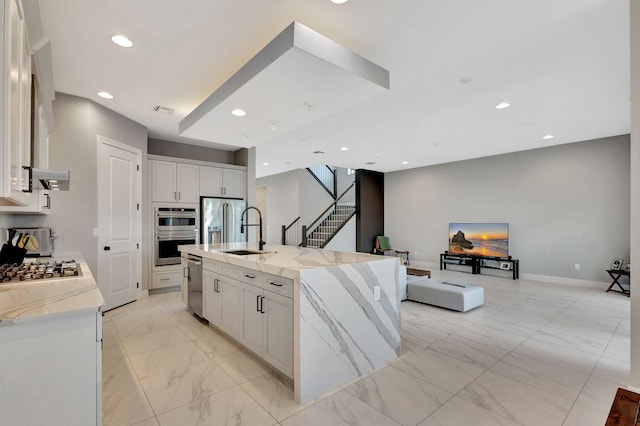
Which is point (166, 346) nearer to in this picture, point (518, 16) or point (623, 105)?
point (518, 16)

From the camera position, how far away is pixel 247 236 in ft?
19.5

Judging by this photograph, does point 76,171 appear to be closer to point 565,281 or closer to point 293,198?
point 293,198

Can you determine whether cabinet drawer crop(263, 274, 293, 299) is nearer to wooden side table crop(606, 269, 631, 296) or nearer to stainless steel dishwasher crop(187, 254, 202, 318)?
stainless steel dishwasher crop(187, 254, 202, 318)

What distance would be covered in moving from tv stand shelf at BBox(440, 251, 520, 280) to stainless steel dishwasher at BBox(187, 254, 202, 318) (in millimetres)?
6317

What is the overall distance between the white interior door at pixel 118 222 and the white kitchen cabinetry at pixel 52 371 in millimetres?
3213

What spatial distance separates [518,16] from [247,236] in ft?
16.5

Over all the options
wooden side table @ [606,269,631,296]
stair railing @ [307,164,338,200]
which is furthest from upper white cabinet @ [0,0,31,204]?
stair railing @ [307,164,338,200]

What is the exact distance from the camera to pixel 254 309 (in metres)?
2.65

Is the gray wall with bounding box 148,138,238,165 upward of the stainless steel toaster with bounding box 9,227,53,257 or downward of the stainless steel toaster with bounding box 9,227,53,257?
upward

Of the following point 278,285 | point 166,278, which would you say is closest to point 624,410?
point 278,285

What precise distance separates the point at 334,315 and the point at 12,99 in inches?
82.7

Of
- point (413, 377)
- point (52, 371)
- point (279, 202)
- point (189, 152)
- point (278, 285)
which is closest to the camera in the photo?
point (52, 371)

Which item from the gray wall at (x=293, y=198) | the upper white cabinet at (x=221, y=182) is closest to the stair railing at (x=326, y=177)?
the gray wall at (x=293, y=198)

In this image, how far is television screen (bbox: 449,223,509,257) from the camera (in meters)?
7.15
